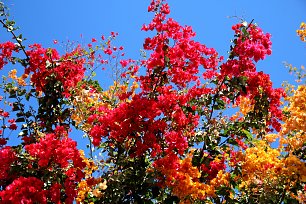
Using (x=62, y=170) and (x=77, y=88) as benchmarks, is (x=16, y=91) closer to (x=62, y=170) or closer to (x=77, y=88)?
(x=77, y=88)

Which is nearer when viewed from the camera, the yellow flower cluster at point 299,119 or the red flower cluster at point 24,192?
the red flower cluster at point 24,192

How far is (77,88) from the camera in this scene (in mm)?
6883

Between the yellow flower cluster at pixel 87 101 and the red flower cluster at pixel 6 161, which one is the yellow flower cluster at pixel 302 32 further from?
the red flower cluster at pixel 6 161

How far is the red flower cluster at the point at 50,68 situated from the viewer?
632 cm

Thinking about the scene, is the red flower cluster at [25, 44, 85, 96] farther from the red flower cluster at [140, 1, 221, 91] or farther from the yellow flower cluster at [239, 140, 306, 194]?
the yellow flower cluster at [239, 140, 306, 194]

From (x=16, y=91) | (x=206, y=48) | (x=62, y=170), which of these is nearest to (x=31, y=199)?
(x=62, y=170)

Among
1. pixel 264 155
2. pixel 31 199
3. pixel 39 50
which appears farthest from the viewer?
pixel 39 50

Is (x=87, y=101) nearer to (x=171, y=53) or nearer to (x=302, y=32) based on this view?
(x=171, y=53)

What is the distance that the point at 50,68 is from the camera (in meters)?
6.31

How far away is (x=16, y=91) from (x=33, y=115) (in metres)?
0.57

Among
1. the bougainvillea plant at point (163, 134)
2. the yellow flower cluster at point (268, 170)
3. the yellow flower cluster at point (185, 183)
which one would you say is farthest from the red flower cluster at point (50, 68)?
the yellow flower cluster at point (268, 170)

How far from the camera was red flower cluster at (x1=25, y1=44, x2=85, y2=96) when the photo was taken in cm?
632

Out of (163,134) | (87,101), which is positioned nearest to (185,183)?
(163,134)

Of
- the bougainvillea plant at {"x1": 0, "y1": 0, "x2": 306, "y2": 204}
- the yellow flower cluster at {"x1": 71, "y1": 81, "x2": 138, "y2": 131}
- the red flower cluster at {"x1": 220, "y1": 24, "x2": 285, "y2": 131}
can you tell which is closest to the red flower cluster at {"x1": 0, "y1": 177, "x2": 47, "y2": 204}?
the bougainvillea plant at {"x1": 0, "y1": 0, "x2": 306, "y2": 204}
